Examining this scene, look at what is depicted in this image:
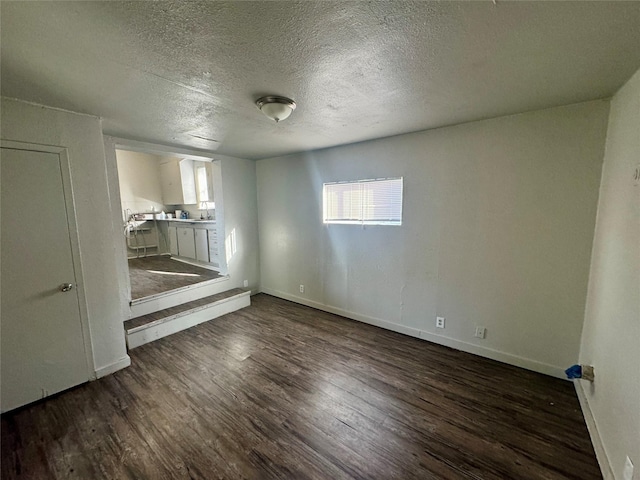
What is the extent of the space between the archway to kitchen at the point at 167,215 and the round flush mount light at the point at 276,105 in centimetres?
353

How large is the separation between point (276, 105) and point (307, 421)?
2354 millimetres

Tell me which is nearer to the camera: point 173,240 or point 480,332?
point 480,332

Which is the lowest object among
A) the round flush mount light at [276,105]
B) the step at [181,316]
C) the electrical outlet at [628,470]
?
the step at [181,316]

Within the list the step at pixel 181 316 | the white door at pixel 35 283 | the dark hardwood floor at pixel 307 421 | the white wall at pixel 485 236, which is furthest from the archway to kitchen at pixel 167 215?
Result: the white wall at pixel 485 236

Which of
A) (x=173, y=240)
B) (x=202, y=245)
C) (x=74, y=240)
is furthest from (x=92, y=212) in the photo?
(x=173, y=240)

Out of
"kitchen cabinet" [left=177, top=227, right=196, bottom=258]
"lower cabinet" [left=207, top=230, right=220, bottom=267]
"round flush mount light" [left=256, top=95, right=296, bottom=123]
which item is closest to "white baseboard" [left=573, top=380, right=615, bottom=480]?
"round flush mount light" [left=256, top=95, right=296, bottom=123]

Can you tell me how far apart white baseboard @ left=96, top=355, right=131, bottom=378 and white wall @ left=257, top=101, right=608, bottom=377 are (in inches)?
100

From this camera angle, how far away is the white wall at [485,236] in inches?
82.7

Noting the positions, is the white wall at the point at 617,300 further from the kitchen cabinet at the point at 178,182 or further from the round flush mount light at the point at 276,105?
the kitchen cabinet at the point at 178,182

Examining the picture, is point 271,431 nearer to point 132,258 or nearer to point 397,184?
point 397,184

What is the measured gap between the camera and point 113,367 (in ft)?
7.97

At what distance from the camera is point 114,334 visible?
2.44 m

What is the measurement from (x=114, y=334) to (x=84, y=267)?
0.72 metres

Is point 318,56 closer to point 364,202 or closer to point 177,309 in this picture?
point 364,202
